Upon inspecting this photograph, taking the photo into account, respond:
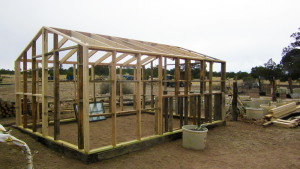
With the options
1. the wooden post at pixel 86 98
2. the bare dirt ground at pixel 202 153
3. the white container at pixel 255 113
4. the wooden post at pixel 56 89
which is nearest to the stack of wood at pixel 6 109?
the bare dirt ground at pixel 202 153

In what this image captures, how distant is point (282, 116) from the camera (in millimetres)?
9367

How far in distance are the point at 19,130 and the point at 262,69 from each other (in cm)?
2755

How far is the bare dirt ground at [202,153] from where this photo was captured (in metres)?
4.46

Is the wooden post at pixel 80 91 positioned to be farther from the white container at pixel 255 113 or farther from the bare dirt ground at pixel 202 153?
the white container at pixel 255 113

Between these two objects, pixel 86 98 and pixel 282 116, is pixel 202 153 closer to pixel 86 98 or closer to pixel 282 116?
pixel 86 98

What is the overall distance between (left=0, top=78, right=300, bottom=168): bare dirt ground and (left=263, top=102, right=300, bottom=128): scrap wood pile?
0.87m

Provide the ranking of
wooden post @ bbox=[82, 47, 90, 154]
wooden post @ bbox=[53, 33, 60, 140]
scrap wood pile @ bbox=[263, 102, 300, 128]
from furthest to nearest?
scrap wood pile @ bbox=[263, 102, 300, 128]
wooden post @ bbox=[53, 33, 60, 140]
wooden post @ bbox=[82, 47, 90, 154]

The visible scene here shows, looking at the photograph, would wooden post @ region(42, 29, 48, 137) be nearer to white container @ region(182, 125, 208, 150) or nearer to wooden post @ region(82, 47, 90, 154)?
wooden post @ region(82, 47, 90, 154)

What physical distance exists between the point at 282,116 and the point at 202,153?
20.3ft

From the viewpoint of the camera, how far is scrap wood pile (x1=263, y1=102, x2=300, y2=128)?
26.8 feet

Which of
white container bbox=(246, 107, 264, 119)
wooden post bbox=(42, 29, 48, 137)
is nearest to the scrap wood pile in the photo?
white container bbox=(246, 107, 264, 119)

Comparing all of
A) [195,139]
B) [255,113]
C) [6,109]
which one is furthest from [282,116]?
[6,109]

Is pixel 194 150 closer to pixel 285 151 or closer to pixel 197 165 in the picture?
pixel 197 165

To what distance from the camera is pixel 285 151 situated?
546 cm
